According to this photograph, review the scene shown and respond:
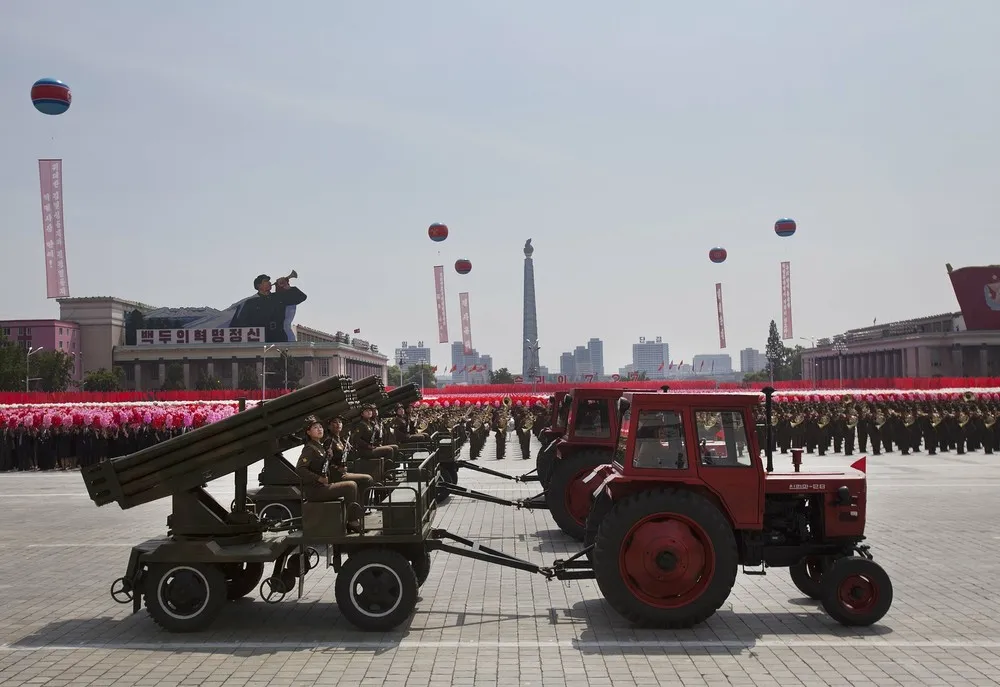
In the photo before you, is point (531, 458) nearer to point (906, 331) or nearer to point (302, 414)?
point (302, 414)

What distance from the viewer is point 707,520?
9242 millimetres

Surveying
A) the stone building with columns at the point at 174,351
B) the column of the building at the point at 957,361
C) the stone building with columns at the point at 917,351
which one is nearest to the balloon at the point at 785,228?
the stone building with columns at the point at 917,351

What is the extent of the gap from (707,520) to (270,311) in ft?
446

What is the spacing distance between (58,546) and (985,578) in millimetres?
13745

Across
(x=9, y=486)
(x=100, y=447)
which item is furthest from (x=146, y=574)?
(x=100, y=447)

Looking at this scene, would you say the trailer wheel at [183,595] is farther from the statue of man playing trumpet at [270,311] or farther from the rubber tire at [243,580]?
the statue of man playing trumpet at [270,311]

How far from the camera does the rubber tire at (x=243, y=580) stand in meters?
10.4

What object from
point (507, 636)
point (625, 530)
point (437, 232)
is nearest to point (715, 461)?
point (625, 530)

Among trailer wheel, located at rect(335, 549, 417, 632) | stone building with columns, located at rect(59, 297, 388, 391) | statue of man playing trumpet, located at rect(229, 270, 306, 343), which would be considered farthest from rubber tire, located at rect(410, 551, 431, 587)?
statue of man playing trumpet, located at rect(229, 270, 306, 343)

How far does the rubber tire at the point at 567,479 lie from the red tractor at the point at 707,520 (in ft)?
16.8

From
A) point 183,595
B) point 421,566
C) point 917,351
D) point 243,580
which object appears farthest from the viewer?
point 917,351

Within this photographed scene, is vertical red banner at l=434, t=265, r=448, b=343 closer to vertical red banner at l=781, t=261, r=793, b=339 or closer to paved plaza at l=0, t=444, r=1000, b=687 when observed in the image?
vertical red banner at l=781, t=261, r=793, b=339

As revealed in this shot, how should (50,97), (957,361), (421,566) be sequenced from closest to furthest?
(421,566) < (50,97) < (957,361)

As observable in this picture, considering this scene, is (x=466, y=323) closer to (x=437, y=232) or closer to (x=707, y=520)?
(x=437, y=232)
